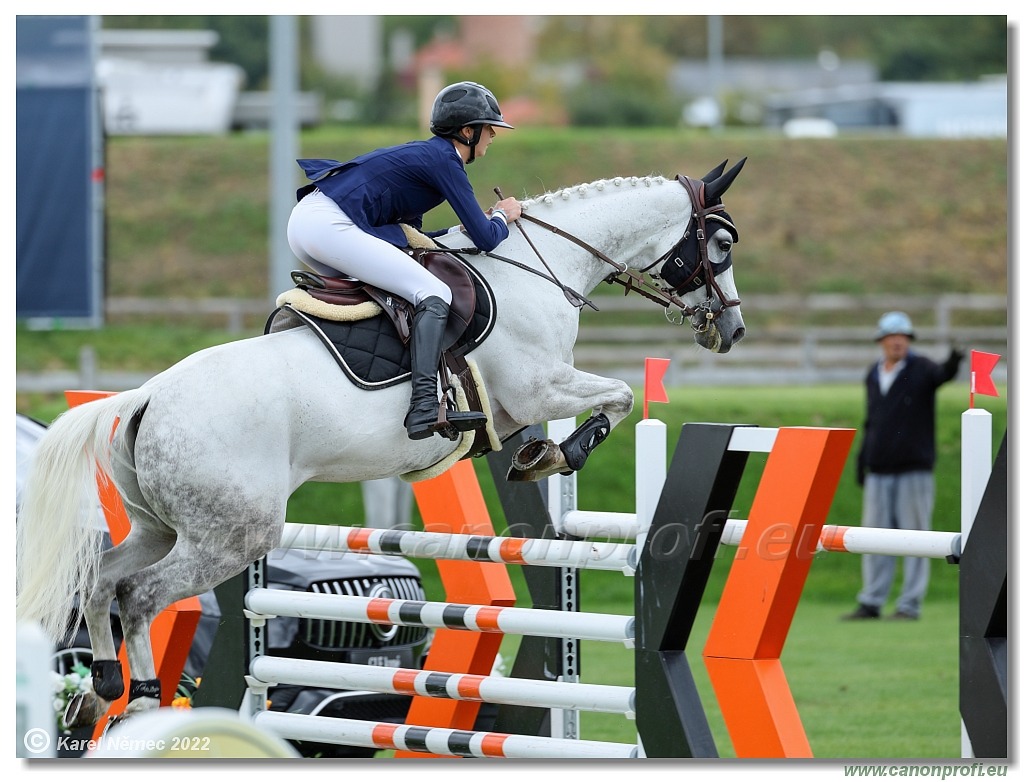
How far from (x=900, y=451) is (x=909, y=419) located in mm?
212

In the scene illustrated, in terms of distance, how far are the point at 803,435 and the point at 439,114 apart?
1.55 meters

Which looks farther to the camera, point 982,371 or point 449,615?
point 449,615

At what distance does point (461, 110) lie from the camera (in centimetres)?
440

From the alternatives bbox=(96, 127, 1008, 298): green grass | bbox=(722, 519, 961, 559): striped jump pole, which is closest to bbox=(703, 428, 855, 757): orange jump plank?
bbox=(722, 519, 961, 559): striped jump pole

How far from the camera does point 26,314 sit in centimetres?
987

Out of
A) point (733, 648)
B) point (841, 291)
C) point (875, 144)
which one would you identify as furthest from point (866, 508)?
point (875, 144)

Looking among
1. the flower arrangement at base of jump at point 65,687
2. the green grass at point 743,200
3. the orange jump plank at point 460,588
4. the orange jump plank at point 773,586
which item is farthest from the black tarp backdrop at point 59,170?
the green grass at point 743,200

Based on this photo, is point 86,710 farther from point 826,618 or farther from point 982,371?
point 826,618

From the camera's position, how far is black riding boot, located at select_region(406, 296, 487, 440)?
409 centimetres

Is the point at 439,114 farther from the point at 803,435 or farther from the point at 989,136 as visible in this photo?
the point at 989,136

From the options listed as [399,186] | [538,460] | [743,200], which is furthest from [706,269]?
[743,200]

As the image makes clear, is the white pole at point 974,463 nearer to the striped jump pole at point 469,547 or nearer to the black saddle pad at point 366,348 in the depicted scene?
the striped jump pole at point 469,547

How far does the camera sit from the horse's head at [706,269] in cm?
487

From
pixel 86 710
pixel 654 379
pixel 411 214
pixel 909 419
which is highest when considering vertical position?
pixel 411 214
